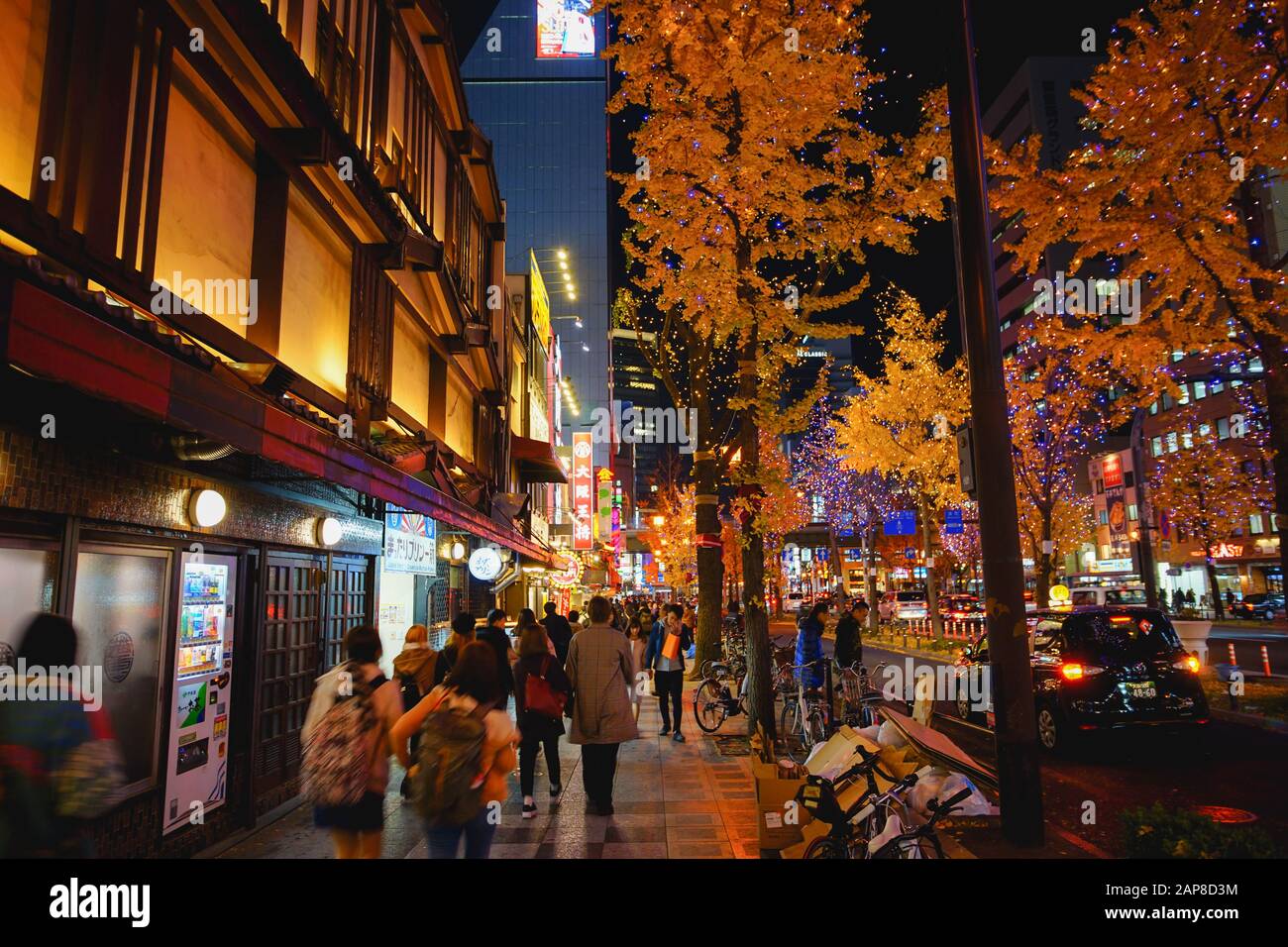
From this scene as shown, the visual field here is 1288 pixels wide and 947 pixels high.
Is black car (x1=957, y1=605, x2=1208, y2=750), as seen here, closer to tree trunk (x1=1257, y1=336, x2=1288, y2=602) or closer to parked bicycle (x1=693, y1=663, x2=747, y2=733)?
tree trunk (x1=1257, y1=336, x2=1288, y2=602)

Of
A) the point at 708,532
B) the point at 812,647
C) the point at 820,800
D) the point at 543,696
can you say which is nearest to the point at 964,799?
the point at 820,800

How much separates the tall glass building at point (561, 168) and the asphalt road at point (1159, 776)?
238 feet

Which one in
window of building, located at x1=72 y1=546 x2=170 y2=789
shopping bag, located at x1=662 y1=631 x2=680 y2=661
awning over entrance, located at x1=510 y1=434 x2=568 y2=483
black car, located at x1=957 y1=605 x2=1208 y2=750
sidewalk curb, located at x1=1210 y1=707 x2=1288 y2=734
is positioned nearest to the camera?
window of building, located at x1=72 y1=546 x2=170 y2=789

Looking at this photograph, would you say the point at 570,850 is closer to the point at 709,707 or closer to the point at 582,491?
the point at 709,707

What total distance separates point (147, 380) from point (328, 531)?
604 centimetres

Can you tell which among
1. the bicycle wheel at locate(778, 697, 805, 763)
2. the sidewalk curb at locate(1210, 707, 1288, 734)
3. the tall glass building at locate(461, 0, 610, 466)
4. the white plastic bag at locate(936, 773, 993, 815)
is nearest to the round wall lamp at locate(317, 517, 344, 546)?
the bicycle wheel at locate(778, 697, 805, 763)

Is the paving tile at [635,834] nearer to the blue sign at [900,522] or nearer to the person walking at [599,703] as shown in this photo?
the person walking at [599,703]

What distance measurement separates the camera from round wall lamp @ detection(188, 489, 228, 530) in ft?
21.6

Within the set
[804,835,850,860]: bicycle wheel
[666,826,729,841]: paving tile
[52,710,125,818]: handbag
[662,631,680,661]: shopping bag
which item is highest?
[52,710,125,818]: handbag

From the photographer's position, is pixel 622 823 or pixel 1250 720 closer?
pixel 622 823

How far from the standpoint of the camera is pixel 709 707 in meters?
12.7

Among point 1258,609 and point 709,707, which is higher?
point 709,707

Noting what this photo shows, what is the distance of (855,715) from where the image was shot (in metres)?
10.9

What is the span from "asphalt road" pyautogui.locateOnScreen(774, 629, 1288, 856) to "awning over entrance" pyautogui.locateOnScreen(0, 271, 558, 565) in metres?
7.58
